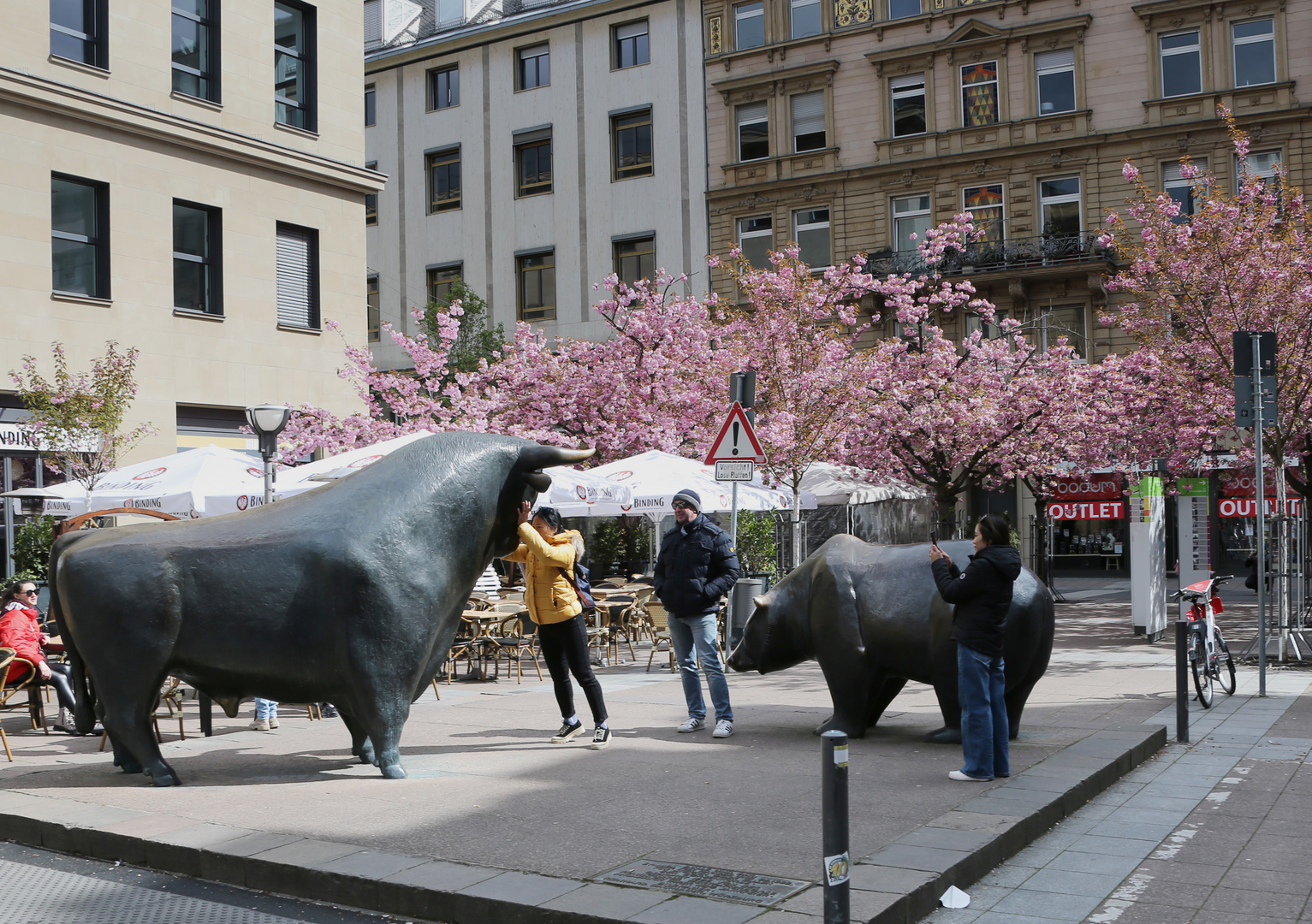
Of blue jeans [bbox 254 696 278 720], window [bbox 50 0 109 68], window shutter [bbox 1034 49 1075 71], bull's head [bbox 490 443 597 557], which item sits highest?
window shutter [bbox 1034 49 1075 71]

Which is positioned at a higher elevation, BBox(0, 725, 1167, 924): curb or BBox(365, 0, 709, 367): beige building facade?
BBox(365, 0, 709, 367): beige building facade

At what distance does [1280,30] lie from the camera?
1235 inches

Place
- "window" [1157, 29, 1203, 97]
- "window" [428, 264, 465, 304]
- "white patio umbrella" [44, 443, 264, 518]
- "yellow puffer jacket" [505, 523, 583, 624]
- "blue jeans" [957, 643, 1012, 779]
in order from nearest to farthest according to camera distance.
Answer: "blue jeans" [957, 643, 1012, 779], "yellow puffer jacket" [505, 523, 583, 624], "white patio umbrella" [44, 443, 264, 518], "window" [1157, 29, 1203, 97], "window" [428, 264, 465, 304]

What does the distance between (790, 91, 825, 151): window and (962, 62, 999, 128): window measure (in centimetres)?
416

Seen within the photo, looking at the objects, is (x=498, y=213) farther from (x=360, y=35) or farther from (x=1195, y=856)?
(x=1195, y=856)

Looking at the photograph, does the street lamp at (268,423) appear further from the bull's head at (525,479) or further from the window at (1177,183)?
the window at (1177,183)

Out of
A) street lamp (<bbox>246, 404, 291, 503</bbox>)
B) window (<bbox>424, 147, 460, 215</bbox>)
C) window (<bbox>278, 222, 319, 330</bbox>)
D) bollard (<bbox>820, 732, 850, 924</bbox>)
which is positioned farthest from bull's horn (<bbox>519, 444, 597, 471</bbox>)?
window (<bbox>424, 147, 460, 215</bbox>)

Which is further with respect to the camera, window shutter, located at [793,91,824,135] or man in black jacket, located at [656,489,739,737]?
window shutter, located at [793,91,824,135]

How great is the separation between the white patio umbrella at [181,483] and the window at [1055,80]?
26.1 m

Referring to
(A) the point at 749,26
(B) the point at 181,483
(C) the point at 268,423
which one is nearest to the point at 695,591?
(C) the point at 268,423

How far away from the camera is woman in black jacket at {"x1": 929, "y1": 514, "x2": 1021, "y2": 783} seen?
744 centimetres

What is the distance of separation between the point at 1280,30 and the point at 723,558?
28878 mm

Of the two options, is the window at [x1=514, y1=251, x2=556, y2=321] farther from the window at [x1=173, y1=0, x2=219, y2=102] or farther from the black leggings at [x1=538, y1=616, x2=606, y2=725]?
the black leggings at [x1=538, y1=616, x2=606, y2=725]

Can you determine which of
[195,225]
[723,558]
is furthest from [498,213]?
[723,558]
